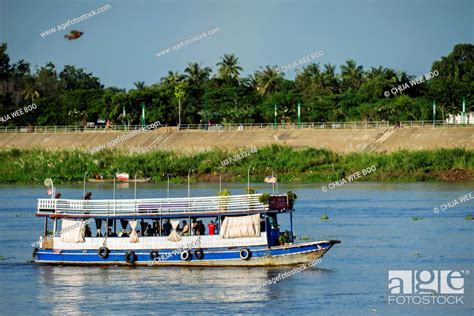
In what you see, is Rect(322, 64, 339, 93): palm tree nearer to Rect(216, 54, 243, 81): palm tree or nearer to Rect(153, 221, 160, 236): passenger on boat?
Rect(216, 54, 243, 81): palm tree

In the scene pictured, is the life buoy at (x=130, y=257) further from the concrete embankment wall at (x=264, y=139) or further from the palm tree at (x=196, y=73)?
the palm tree at (x=196, y=73)

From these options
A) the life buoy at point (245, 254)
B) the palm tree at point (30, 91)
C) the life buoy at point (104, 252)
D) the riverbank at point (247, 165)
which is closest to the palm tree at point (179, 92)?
the riverbank at point (247, 165)

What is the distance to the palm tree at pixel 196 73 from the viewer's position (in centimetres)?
18700

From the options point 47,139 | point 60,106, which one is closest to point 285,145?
point 47,139

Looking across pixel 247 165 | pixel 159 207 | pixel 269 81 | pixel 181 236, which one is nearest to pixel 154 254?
pixel 181 236

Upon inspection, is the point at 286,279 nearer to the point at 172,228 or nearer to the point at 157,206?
the point at 172,228

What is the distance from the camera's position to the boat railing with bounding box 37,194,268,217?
49.2 metres

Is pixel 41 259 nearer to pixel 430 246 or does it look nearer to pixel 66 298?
pixel 66 298

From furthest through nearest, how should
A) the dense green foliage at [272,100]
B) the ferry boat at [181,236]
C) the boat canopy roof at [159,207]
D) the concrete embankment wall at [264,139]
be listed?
the dense green foliage at [272,100] < the concrete embankment wall at [264,139] < the boat canopy roof at [159,207] < the ferry boat at [181,236]

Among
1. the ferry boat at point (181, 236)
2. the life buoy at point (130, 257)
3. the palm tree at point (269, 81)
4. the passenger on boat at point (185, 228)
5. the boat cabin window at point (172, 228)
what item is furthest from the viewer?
the palm tree at point (269, 81)

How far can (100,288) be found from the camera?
45969 millimetres

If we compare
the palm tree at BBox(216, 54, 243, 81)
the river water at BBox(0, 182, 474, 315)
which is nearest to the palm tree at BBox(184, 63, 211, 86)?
the palm tree at BBox(216, 54, 243, 81)

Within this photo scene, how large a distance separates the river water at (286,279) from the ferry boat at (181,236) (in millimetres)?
532

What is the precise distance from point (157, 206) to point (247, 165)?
61111mm
